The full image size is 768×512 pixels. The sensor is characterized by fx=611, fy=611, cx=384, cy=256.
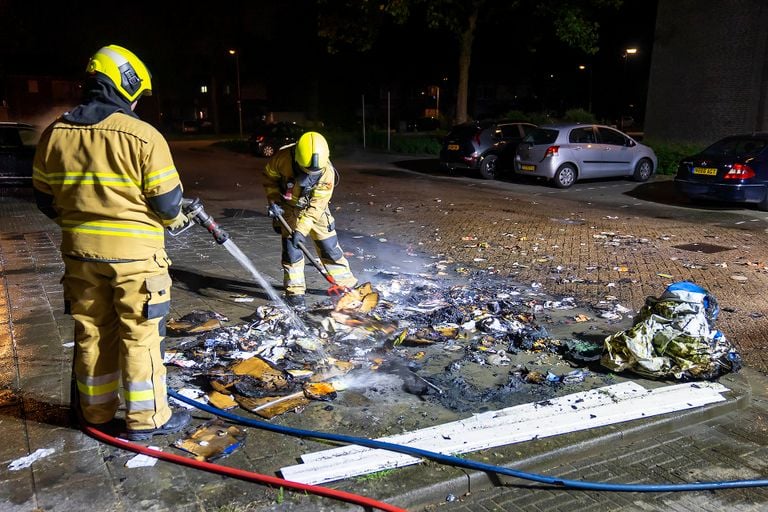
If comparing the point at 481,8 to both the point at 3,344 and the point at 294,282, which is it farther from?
the point at 3,344

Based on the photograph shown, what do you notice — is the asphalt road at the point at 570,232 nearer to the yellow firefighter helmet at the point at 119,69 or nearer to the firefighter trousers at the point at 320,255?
the firefighter trousers at the point at 320,255

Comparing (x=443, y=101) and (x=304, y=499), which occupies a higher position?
(x=443, y=101)

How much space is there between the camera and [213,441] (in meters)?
3.49

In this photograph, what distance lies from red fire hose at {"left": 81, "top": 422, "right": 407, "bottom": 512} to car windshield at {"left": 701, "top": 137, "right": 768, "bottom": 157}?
11.5 metres

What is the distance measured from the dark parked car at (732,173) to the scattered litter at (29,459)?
39.0 feet

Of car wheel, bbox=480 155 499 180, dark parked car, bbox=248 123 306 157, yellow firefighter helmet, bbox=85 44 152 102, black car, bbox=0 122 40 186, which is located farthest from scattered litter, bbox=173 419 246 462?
dark parked car, bbox=248 123 306 157

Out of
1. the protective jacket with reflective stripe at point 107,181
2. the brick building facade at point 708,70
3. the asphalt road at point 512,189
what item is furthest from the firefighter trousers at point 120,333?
the brick building facade at point 708,70

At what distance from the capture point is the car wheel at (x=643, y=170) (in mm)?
16094

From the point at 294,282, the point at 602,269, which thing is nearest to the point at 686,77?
the point at 602,269

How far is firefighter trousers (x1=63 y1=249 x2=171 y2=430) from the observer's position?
3.18 m

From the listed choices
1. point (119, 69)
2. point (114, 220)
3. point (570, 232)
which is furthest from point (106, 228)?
point (570, 232)

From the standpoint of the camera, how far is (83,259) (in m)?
3.16

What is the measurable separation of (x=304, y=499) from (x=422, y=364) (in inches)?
72.5

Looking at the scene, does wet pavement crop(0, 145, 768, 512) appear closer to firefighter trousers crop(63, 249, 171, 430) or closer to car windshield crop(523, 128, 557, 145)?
firefighter trousers crop(63, 249, 171, 430)
